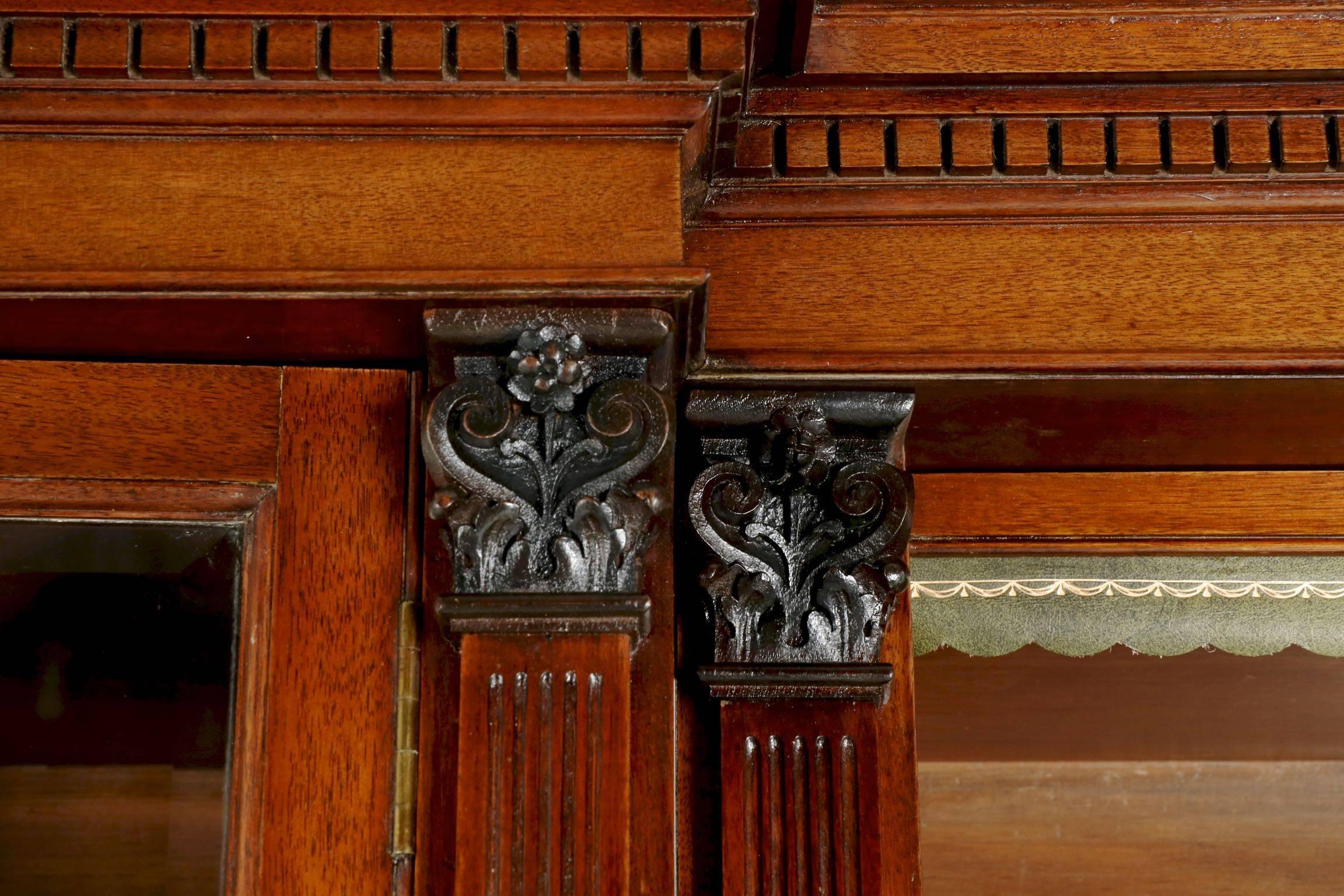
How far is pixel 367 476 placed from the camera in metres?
1.21

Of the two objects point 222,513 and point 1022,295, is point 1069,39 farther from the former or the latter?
point 222,513

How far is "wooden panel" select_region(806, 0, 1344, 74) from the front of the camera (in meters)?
1.22

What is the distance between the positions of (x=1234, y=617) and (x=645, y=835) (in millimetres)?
623

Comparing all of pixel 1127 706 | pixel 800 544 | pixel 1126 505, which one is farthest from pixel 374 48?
pixel 1127 706

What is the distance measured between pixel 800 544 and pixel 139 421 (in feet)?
1.72

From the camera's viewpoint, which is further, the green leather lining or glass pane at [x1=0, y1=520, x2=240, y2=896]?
the green leather lining

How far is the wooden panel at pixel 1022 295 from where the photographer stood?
47.6 inches

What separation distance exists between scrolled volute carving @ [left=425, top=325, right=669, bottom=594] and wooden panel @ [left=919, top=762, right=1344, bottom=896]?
1.31m

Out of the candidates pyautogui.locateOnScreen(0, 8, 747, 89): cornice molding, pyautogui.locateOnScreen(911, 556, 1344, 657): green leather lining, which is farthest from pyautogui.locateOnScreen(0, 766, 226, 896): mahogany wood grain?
pyautogui.locateOnScreen(911, 556, 1344, 657): green leather lining

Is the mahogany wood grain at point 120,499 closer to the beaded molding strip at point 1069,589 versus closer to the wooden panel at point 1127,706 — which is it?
the beaded molding strip at point 1069,589

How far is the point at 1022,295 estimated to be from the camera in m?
1.23

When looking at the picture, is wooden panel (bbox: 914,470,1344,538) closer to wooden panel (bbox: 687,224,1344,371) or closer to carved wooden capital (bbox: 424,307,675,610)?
wooden panel (bbox: 687,224,1344,371)

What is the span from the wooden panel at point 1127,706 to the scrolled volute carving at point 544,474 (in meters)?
0.97

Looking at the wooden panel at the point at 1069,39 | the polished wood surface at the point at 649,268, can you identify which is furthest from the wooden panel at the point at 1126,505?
the wooden panel at the point at 1069,39
